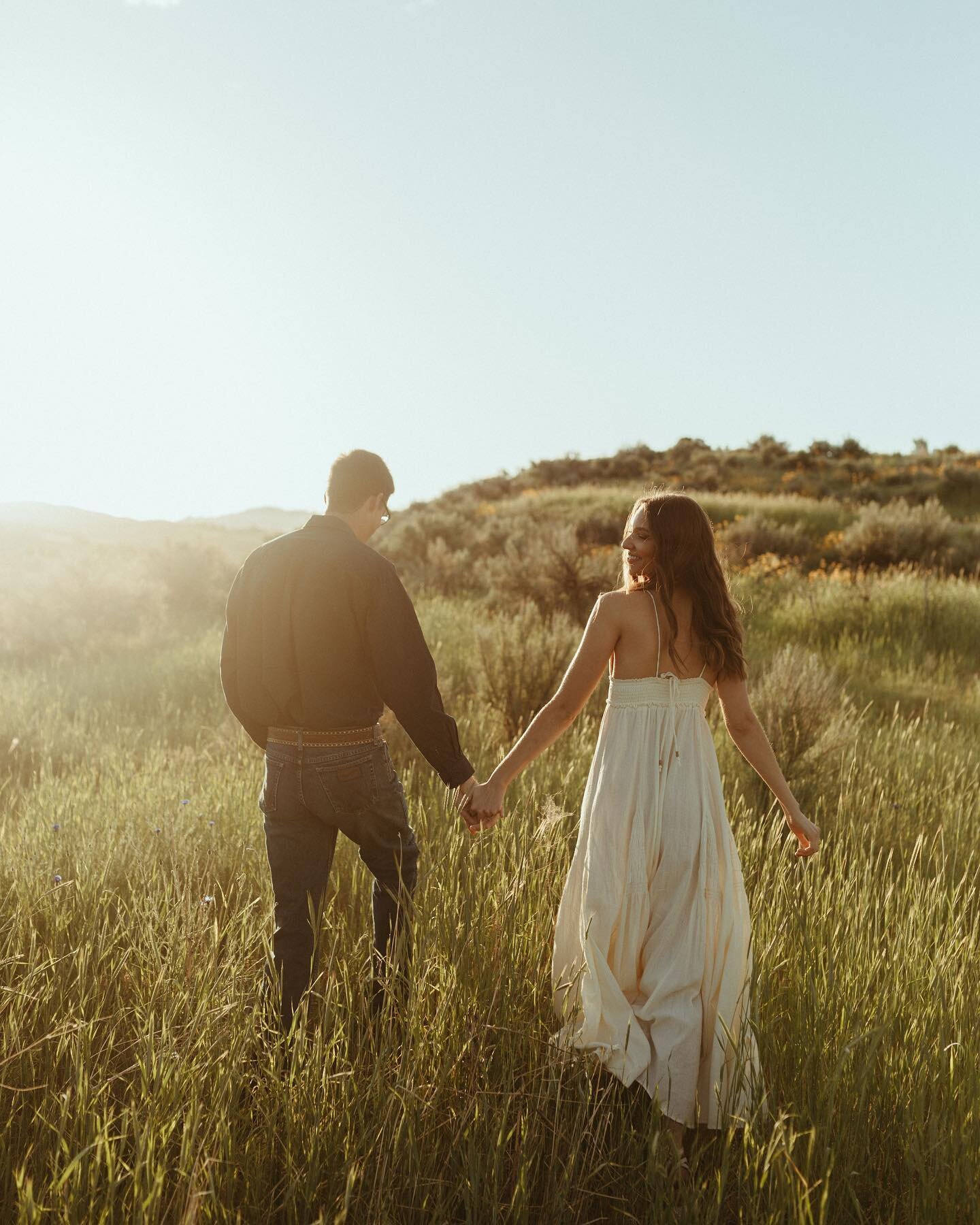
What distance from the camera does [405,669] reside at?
274 cm

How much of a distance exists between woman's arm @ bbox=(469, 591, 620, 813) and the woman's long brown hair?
0.46 feet

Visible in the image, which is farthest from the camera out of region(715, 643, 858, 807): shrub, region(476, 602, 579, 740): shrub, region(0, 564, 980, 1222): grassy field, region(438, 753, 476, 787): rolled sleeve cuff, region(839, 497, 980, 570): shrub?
region(839, 497, 980, 570): shrub

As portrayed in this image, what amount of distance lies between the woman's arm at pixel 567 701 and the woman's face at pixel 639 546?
0.12 meters

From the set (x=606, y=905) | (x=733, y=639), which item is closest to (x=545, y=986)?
(x=606, y=905)

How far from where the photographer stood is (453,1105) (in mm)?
2303

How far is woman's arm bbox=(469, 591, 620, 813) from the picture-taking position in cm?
261

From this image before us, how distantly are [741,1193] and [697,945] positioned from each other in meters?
0.59

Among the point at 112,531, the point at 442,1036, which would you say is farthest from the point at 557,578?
the point at 112,531

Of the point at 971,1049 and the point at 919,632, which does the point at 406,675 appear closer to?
the point at 971,1049

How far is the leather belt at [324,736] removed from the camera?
2752 millimetres

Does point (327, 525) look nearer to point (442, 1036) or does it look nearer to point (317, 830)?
point (317, 830)

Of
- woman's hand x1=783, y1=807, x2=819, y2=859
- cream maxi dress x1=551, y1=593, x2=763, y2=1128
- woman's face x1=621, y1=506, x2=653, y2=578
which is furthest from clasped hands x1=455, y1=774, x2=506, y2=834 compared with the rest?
woman's hand x1=783, y1=807, x2=819, y2=859

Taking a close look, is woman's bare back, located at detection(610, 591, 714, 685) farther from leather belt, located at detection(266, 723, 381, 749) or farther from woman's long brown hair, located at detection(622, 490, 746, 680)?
leather belt, located at detection(266, 723, 381, 749)

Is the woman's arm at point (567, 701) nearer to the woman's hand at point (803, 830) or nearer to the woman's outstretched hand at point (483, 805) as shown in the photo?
the woman's outstretched hand at point (483, 805)
